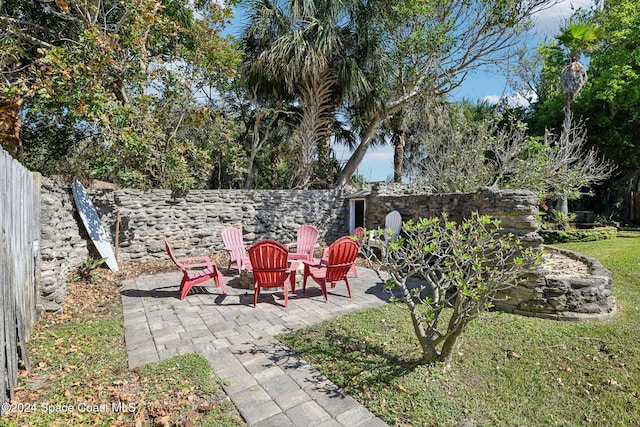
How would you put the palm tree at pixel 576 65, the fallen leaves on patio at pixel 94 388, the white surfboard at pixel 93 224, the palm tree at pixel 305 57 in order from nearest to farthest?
the fallen leaves on patio at pixel 94 388, the white surfboard at pixel 93 224, the palm tree at pixel 305 57, the palm tree at pixel 576 65

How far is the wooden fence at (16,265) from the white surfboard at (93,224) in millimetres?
2404

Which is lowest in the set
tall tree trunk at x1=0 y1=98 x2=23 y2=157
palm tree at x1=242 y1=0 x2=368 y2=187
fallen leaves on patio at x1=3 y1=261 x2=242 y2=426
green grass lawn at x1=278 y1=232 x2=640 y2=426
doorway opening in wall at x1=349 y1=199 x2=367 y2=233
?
fallen leaves on patio at x1=3 y1=261 x2=242 y2=426

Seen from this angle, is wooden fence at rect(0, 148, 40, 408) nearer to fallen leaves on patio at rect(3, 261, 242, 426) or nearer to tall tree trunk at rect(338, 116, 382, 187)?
fallen leaves on patio at rect(3, 261, 242, 426)

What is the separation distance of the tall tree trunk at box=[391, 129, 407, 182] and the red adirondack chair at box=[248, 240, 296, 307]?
896 cm

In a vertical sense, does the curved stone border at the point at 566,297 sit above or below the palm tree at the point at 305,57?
below

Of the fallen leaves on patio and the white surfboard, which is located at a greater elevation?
the white surfboard

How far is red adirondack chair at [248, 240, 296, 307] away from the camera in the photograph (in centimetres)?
427

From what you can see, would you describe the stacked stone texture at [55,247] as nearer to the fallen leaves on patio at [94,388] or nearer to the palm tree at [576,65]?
the fallen leaves on patio at [94,388]

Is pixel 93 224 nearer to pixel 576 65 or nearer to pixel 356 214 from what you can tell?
pixel 356 214

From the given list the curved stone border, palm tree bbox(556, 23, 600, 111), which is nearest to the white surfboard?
the curved stone border

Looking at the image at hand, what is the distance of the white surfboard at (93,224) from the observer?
6027 millimetres

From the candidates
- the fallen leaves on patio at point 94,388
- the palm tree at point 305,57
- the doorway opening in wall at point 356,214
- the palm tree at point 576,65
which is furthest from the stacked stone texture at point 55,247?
the palm tree at point 576,65

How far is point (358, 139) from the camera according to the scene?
1198 centimetres

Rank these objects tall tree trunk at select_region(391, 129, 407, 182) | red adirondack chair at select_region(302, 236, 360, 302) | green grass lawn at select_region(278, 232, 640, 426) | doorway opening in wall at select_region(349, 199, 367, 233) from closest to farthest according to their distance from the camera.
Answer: green grass lawn at select_region(278, 232, 640, 426)
red adirondack chair at select_region(302, 236, 360, 302)
doorway opening in wall at select_region(349, 199, 367, 233)
tall tree trunk at select_region(391, 129, 407, 182)
